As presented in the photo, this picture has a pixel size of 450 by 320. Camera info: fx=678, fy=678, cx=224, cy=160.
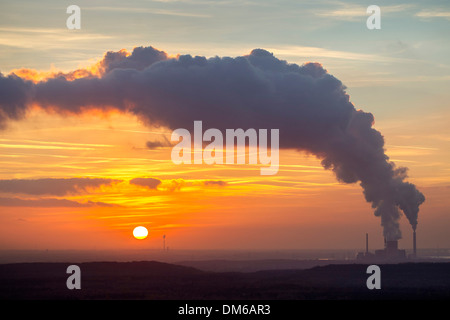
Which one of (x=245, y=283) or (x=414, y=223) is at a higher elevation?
(x=414, y=223)

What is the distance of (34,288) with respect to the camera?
7369cm

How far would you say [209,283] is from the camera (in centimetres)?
8150

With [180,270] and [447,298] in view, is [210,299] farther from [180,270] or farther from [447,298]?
[180,270]

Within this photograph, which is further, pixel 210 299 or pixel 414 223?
pixel 414 223

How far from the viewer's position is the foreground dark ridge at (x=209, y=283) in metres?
68.2

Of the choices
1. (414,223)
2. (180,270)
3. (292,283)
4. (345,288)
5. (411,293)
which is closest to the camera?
(411,293)

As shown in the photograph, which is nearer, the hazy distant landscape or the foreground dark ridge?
the hazy distant landscape

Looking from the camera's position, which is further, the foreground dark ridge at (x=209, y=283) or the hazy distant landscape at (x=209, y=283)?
the foreground dark ridge at (x=209, y=283)

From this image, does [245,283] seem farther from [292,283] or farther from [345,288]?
[345,288]

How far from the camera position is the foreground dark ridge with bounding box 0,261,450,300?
68.2m
